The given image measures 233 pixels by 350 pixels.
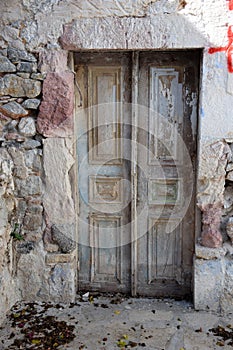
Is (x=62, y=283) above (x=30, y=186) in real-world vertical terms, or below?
below

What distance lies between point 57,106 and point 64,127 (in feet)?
0.57

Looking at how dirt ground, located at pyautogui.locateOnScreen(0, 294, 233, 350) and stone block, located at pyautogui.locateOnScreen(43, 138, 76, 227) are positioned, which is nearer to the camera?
dirt ground, located at pyautogui.locateOnScreen(0, 294, 233, 350)

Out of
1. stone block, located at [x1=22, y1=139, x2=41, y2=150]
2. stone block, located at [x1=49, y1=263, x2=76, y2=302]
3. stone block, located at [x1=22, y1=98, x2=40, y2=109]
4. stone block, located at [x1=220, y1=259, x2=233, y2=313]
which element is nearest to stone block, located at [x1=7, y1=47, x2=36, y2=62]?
stone block, located at [x1=22, y1=98, x2=40, y2=109]

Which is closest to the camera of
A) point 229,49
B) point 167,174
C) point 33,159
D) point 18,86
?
point 229,49

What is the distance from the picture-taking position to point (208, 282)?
129 inches

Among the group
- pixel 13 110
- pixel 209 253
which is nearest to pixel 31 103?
pixel 13 110

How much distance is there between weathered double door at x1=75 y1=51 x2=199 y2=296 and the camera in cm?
338

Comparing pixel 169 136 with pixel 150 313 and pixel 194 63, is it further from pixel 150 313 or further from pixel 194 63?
pixel 150 313

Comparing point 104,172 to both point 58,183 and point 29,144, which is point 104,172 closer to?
point 58,183

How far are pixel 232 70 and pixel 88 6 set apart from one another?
1189 millimetres

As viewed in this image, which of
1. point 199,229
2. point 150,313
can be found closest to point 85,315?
point 150,313

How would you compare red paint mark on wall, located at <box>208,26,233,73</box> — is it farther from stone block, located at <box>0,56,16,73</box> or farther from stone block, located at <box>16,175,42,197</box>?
stone block, located at <box>16,175,42,197</box>

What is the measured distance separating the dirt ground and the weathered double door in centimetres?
24

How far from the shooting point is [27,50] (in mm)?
3234
